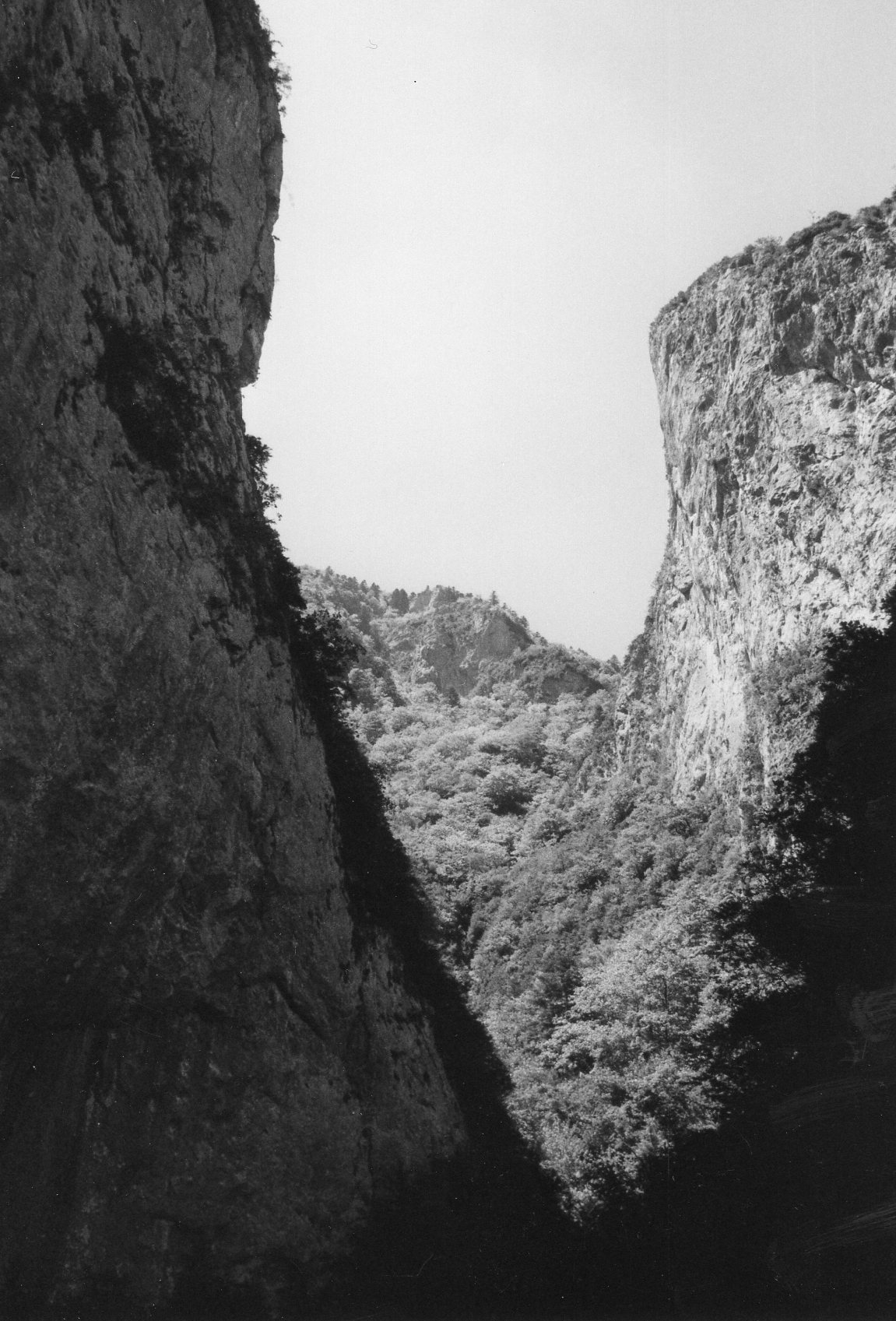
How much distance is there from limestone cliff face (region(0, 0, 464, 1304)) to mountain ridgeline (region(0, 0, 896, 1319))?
68 mm

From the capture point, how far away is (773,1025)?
2184 centimetres

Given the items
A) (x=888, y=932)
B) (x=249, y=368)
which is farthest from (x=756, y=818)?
(x=249, y=368)

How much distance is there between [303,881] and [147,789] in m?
4.35

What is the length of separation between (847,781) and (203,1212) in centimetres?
1782

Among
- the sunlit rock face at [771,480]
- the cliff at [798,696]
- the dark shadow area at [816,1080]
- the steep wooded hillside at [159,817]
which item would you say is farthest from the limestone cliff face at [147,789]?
the sunlit rock face at [771,480]

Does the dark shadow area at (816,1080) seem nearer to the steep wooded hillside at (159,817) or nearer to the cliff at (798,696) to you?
the cliff at (798,696)

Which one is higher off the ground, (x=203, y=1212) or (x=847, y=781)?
(x=847, y=781)

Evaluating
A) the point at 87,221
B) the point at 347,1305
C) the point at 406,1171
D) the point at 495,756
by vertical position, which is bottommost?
the point at 347,1305

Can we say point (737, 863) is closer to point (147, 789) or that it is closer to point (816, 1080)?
point (816, 1080)

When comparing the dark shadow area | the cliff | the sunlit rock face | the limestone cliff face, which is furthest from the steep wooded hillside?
the sunlit rock face

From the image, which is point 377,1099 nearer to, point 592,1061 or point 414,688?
point 592,1061

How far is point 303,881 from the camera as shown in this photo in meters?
17.9

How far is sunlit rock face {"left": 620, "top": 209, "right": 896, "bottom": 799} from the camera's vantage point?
2670 centimetres

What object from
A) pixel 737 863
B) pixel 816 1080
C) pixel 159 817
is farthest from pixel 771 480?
pixel 159 817
